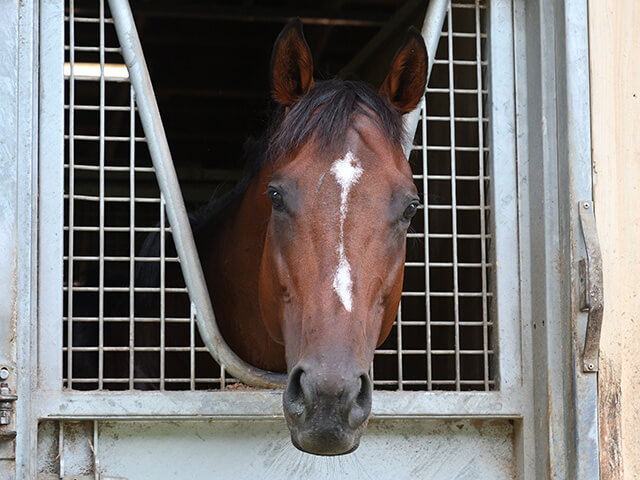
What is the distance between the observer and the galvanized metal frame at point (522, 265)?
2.50 meters

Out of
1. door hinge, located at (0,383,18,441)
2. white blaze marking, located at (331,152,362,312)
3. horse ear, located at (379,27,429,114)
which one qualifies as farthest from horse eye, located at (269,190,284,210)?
door hinge, located at (0,383,18,441)

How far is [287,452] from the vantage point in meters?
2.66

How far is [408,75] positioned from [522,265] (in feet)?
2.50

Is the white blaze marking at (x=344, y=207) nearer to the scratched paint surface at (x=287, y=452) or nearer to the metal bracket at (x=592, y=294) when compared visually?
the scratched paint surface at (x=287, y=452)

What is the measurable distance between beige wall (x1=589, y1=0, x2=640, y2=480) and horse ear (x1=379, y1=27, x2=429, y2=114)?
592 millimetres

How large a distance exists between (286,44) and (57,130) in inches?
30.6

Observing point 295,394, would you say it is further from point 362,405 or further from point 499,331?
point 499,331

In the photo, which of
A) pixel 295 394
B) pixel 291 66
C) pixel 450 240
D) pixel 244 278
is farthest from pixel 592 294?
pixel 450 240

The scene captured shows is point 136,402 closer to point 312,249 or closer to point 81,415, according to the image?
point 81,415

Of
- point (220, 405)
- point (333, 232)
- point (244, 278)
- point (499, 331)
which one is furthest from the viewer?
point (244, 278)

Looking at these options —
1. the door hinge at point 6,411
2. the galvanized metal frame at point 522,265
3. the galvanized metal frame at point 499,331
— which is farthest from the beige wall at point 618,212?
the door hinge at point 6,411

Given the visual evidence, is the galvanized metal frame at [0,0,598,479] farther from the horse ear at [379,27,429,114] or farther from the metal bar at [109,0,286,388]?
the horse ear at [379,27,429,114]

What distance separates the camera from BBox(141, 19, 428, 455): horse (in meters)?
1.97

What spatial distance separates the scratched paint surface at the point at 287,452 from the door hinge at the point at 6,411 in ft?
0.69
